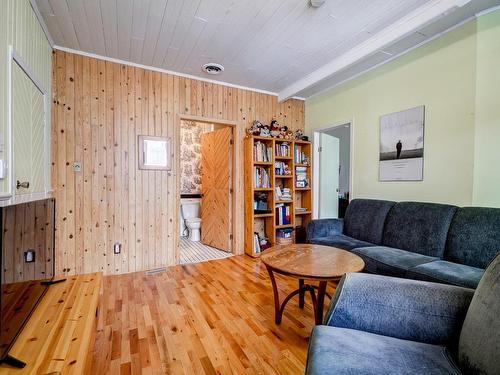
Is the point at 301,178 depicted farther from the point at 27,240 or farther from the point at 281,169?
the point at 27,240

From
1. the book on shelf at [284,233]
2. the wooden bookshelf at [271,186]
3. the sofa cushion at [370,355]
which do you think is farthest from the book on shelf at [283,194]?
the sofa cushion at [370,355]

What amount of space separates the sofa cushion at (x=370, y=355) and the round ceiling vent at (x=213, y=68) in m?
3.04

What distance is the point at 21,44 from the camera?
1673 millimetres

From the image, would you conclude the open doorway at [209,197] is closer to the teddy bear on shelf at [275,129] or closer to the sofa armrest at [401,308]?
the teddy bear on shelf at [275,129]

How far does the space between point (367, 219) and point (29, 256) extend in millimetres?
3051

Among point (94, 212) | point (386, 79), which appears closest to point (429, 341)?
point (386, 79)

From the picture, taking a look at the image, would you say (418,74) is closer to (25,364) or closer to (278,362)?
(278,362)

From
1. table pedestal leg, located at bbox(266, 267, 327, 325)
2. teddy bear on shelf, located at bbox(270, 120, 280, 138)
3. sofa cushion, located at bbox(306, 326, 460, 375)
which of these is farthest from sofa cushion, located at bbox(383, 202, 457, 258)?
teddy bear on shelf, located at bbox(270, 120, 280, 138)

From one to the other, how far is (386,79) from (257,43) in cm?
172

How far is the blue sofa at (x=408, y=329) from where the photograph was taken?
0.82m

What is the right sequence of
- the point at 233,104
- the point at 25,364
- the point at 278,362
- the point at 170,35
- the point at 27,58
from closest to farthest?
the point at 25,364
the point at 278,362
the point at 27,58
the point at 170,35
the point at 233,104

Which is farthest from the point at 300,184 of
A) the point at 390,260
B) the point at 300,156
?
the point at 390,260

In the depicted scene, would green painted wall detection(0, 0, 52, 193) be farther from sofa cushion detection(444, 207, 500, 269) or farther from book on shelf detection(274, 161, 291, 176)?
sofa cushion detection(444, 207, 500, 269)

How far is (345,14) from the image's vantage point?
2100 millimetres
